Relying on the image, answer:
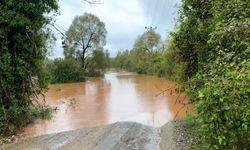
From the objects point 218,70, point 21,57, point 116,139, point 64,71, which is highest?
point 21,57

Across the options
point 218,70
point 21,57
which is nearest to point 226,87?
point 218,70

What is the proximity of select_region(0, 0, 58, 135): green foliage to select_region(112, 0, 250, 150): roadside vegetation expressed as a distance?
502 cm

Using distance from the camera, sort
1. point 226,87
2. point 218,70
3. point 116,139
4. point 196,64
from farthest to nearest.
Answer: point 196,64
point 116,139
point 218,70
point 226,87

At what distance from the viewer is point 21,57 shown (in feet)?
43.7

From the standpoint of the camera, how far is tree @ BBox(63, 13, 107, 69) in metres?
51.3

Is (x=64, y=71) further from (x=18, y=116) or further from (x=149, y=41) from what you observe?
(x=18, y=116)

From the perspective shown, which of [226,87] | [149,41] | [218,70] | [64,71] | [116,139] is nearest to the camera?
[226,87]

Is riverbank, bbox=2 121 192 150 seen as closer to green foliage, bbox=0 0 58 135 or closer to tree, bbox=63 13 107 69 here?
green foliage, bbox=0 0 58 135

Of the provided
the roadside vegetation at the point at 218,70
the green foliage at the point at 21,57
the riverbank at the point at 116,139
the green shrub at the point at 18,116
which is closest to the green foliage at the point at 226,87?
the roadside vegetation at the point at 218,70

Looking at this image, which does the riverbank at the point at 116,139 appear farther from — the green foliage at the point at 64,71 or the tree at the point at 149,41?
the tree at the point at 149,41

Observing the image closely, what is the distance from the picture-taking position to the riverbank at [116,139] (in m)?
9.50

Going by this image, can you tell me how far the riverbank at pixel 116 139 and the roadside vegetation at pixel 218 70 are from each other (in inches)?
31.2

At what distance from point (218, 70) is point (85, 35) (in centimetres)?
4637

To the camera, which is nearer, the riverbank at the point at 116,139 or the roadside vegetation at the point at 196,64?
the roadside vegetation at the point at 196,64
